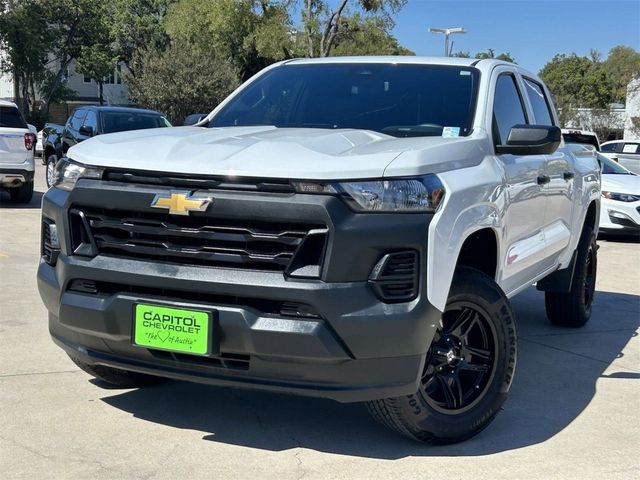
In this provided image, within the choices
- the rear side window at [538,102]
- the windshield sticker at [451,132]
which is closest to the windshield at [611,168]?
the rear side window at [538,102]

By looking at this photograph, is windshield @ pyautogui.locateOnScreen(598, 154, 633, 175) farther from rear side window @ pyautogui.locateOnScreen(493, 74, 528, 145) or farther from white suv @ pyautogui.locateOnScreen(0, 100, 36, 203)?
white suv @ pyautogui.locateOnScreen(0, 100, 36, 203)

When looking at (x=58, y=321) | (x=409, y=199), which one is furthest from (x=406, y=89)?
(x=58, y=321)

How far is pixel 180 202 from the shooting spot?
363 centimetres

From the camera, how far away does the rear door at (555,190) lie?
560cm

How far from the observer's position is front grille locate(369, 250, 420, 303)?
3.51 m

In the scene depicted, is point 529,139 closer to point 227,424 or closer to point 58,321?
point 227,424

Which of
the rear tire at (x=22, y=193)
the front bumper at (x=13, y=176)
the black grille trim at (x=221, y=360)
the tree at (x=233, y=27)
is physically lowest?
the rear tire at (x=22, y=193)

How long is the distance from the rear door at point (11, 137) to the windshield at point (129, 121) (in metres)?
1.46

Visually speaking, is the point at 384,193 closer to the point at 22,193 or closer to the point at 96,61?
the point at 22,193

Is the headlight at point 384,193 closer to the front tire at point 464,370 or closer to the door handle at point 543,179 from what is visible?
the front tire at point 464,370

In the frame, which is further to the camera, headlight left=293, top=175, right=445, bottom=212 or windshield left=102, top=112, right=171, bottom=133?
windshield left=102, top=112, right=171, bottom=133

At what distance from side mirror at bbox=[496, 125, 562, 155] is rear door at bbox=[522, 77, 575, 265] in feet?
2.59

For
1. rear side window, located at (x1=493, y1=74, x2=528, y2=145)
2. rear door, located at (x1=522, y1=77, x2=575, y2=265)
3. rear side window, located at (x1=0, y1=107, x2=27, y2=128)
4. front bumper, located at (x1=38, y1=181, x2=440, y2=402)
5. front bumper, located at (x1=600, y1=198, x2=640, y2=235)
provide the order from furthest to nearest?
rear side window, located at (x1=0, y1=107, x2=27, y2=128) < front bumper, located at (x1=600, y1=198, x2=640, y2=235) < rear door, located at (x1=522, y1=77, x2=575, y2=265) < rear side window, located at (x1=493, y1=74, x2=528, y2=145) < front bumper, located at (x1=38, y1=181, x2=440, y2=402)

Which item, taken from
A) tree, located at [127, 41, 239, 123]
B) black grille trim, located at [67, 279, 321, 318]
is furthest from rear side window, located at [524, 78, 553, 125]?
tree, located at [127, 41, 239, 123]
